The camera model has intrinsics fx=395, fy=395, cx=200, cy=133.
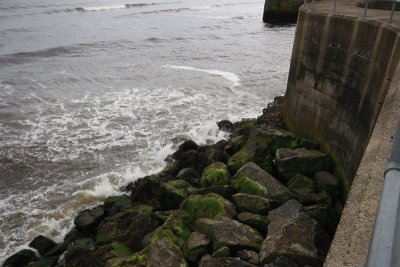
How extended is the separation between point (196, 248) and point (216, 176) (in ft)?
7.94

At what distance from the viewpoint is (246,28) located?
33.7 m

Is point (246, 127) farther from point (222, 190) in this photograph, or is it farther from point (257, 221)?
point (257, 221)

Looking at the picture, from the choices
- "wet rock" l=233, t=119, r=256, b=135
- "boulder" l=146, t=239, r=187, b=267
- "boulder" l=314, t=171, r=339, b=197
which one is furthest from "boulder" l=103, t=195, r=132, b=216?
"boulder" l=314, t=171, r=339, b=197

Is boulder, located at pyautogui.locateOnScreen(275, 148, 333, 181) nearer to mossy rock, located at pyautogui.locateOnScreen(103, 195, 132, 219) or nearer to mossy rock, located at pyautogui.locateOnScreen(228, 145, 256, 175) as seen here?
mossy rock, located at pyautogui.locateOnScreen(228, 145, 256, 175)

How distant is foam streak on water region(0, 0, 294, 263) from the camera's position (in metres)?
9.69

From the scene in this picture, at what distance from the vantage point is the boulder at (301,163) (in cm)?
774

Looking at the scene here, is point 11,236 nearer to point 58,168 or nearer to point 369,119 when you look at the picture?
point 58,168

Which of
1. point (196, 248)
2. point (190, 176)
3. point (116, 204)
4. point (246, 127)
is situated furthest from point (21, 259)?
point (246, 127)

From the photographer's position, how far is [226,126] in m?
12.6

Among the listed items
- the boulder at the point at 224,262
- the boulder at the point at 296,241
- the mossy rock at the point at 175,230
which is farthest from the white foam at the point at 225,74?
the boulder at the point at 224,262

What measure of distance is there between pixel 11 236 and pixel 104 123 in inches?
239

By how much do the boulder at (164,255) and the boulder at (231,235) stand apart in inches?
20.5

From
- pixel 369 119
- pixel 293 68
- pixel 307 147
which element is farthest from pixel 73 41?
pixel 369 119

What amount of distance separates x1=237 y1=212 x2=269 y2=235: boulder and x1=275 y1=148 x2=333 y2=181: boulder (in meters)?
1.65
